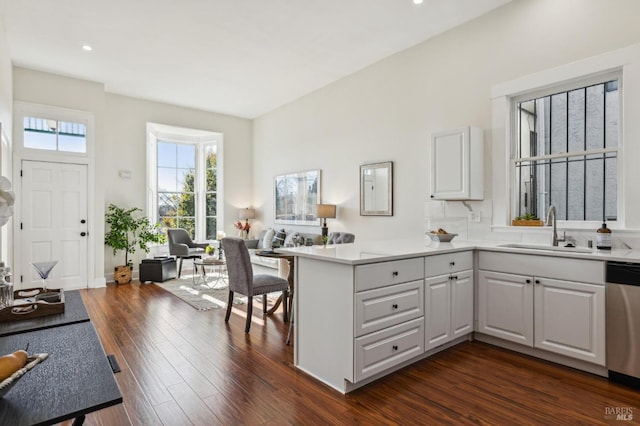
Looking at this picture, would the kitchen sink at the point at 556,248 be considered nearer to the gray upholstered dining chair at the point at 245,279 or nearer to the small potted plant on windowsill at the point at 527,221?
the small potted plant on windowsill at the point at 527,221

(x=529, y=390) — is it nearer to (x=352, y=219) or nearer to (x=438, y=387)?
(x=438, y=387)

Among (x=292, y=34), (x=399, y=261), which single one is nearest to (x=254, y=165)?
(x=292, y=34)

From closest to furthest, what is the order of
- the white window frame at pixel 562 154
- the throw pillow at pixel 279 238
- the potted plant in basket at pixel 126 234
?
the white window frame at pixel 562 154, the potted plant in basket at pixel 126 234, the throw pillow at pixel 279 238

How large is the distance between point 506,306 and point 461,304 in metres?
0.36

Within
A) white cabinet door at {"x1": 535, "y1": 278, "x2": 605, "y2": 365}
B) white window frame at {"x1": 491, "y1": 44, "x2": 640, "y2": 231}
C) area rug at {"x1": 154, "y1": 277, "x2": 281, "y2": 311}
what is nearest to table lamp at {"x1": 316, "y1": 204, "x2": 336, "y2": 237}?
area rug at {"x1": 154, "y1": 277, "x2": 281, "y2": 311}

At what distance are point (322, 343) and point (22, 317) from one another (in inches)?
66.3

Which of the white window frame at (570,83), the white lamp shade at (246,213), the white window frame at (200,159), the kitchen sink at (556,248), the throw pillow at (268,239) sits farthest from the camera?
the white lamp shade at (246,213)

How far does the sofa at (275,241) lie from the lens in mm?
5836

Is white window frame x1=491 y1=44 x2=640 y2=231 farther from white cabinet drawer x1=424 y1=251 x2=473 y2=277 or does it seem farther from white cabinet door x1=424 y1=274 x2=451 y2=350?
white cabinet door x1=424 y1=274 x2=451 y2=350

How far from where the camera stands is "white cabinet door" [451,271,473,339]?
9.94ft

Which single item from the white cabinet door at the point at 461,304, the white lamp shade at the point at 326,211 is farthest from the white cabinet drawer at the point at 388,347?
the white lamp shade at the point at 326,211

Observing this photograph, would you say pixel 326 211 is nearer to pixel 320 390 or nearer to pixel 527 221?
pixel 527 221

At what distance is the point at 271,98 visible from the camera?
662cm

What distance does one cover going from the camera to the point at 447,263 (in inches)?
117
